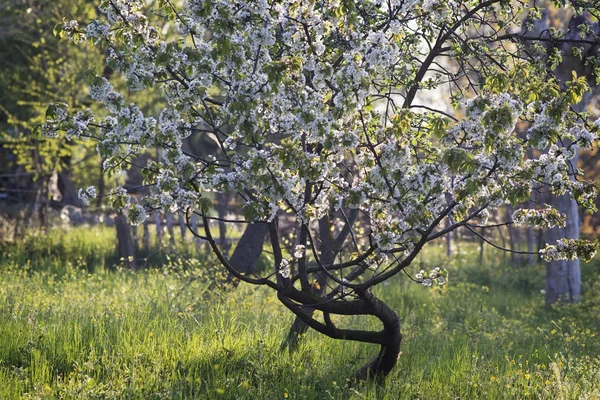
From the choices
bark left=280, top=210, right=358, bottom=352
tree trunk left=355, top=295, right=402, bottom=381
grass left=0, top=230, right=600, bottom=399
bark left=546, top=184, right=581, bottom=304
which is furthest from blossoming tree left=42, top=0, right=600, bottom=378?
bark left=546, top=184, right=581, bottom=304

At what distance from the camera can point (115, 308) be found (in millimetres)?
7129

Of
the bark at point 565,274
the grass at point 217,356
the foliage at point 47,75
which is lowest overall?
the grass at point 217,356

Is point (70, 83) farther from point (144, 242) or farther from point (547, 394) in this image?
point (547, 394)

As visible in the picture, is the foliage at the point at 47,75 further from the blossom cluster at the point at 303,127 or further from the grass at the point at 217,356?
the blossom cluster at the point at 303,127

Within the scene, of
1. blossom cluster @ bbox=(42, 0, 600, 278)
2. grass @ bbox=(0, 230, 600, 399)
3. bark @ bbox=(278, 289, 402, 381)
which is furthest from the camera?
grass @ bbox=(0, 230, 600, 399)

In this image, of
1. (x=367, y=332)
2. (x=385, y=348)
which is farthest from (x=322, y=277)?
(x=385, y=348)

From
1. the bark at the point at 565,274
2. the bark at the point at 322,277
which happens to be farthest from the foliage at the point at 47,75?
the bark at the point at 565,274

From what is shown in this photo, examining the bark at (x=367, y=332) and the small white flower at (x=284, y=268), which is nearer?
the small white flower at (x=284, y=268)

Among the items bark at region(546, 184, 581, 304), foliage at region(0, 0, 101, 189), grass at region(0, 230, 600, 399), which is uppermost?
foliage at region(0, 0, 101, 189)

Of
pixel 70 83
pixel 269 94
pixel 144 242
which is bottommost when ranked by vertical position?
pixel 144 242

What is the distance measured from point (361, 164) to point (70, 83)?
10095mm

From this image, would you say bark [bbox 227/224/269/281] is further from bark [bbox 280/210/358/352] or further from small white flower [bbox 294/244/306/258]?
small white flower [bbox 294/244/306/258]

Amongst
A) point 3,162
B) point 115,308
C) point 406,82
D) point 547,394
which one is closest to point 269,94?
point 406,82

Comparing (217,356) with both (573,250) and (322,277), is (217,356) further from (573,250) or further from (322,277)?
(573,250)
